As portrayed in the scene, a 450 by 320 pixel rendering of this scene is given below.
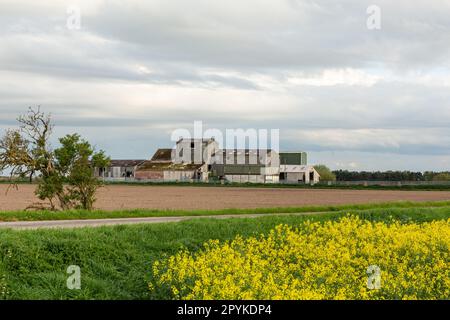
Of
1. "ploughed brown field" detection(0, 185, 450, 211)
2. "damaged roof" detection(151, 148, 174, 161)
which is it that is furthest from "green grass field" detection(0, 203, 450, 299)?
"damaged roof" detection(151, 148, 174, 161)

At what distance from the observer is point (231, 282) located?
47.0ft

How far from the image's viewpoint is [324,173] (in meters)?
143

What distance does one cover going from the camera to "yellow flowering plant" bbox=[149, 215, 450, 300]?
14.5 m

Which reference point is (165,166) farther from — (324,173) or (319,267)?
(319,267)

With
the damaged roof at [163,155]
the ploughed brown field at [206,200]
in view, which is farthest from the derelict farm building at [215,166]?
the ploughed brown field at [206,200]

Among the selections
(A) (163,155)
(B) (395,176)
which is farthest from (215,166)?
(B) (395,176)

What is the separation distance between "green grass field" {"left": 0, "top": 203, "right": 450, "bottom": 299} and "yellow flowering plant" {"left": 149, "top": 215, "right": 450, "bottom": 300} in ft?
2.17

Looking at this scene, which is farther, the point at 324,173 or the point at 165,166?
the point at 324,173

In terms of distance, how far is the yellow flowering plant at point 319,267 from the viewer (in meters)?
14.5

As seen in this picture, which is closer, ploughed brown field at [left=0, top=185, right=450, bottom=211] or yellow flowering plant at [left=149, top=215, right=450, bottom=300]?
yellow flowering plant at [left=149, top=215, right=450, bottom=300]

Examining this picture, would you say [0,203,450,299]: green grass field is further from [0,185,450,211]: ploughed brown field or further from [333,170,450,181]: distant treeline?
[333,170,450,181]: distant treeline

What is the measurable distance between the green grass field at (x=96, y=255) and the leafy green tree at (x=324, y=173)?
120395 mm

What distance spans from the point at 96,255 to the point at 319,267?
19.3 feet
